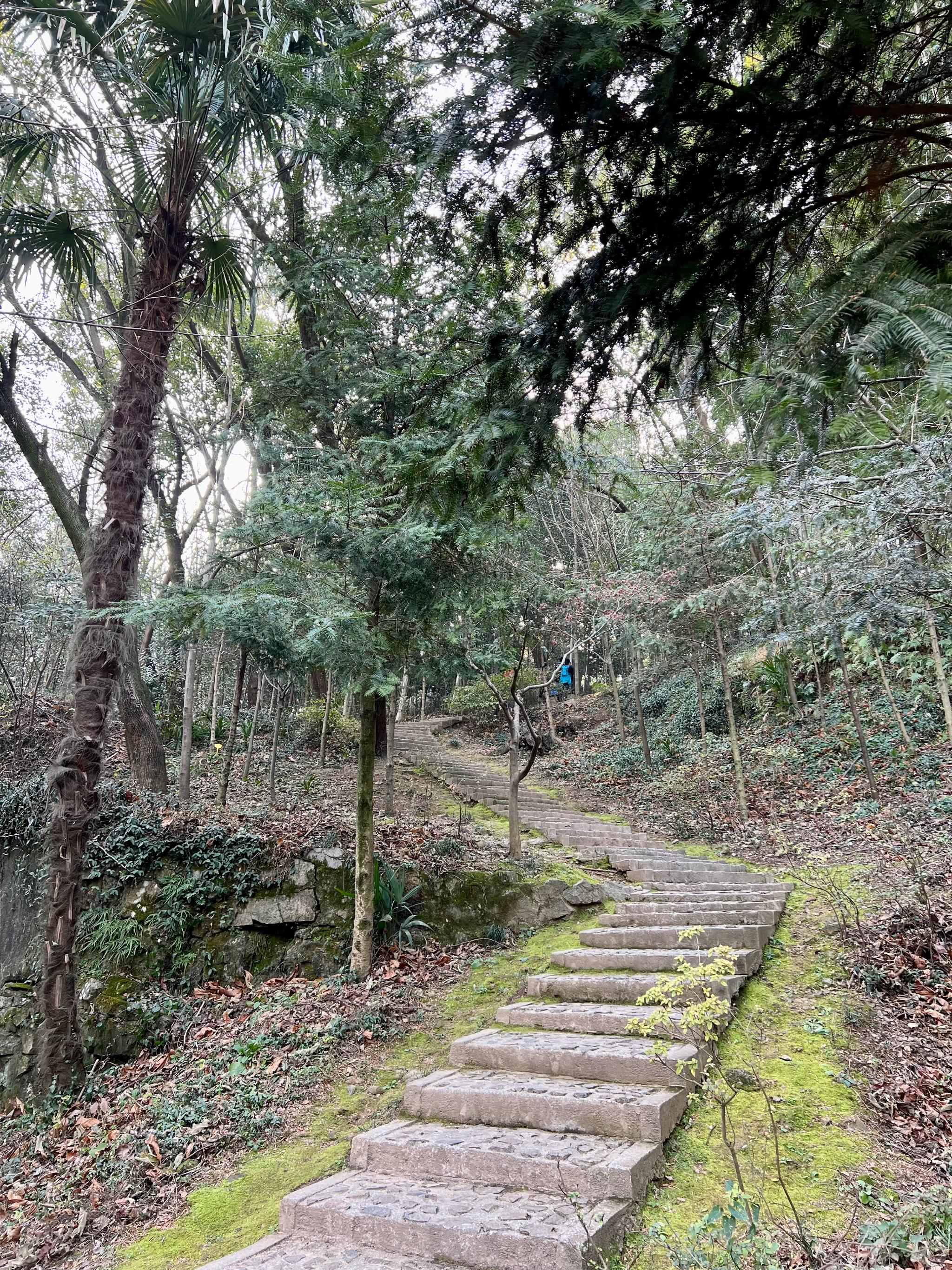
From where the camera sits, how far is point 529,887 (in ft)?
22.3

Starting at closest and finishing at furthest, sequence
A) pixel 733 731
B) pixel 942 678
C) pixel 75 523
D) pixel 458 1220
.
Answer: pixel 458 1220 < pixel 942 678 < pixel 75 523 < pixel 733 731

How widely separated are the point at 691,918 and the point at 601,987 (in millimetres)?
1219

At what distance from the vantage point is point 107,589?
5297mm

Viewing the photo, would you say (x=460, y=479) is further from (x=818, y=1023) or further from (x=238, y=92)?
(x=238, y=92)

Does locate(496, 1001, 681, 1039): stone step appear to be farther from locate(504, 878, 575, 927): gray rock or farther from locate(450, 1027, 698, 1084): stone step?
locate(504, 878, 575, 927): gray rock

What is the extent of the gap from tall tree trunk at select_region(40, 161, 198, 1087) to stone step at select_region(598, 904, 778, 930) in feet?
14.8

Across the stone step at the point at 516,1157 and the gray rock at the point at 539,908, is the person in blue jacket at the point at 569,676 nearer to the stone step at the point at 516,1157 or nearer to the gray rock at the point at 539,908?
the gray rock at the point at 539,908

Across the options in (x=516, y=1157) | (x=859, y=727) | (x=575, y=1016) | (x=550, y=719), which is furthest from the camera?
(x=550, y=719)

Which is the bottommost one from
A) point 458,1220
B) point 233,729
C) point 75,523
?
point 458,1220

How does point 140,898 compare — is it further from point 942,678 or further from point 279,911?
point 942,678

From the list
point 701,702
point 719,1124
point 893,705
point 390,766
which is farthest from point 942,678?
point 390,766

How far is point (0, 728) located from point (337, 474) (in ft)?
21.9

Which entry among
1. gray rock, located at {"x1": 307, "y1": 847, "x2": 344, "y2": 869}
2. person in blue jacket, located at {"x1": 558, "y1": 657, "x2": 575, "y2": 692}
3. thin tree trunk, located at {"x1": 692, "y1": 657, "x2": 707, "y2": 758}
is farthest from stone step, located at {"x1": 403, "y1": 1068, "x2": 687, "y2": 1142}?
person in blue jacket, located at {"x1": 558, "y1": 657, "x2": 575, "y2": 692}

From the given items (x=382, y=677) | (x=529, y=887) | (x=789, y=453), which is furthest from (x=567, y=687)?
(x=789, y=453)
